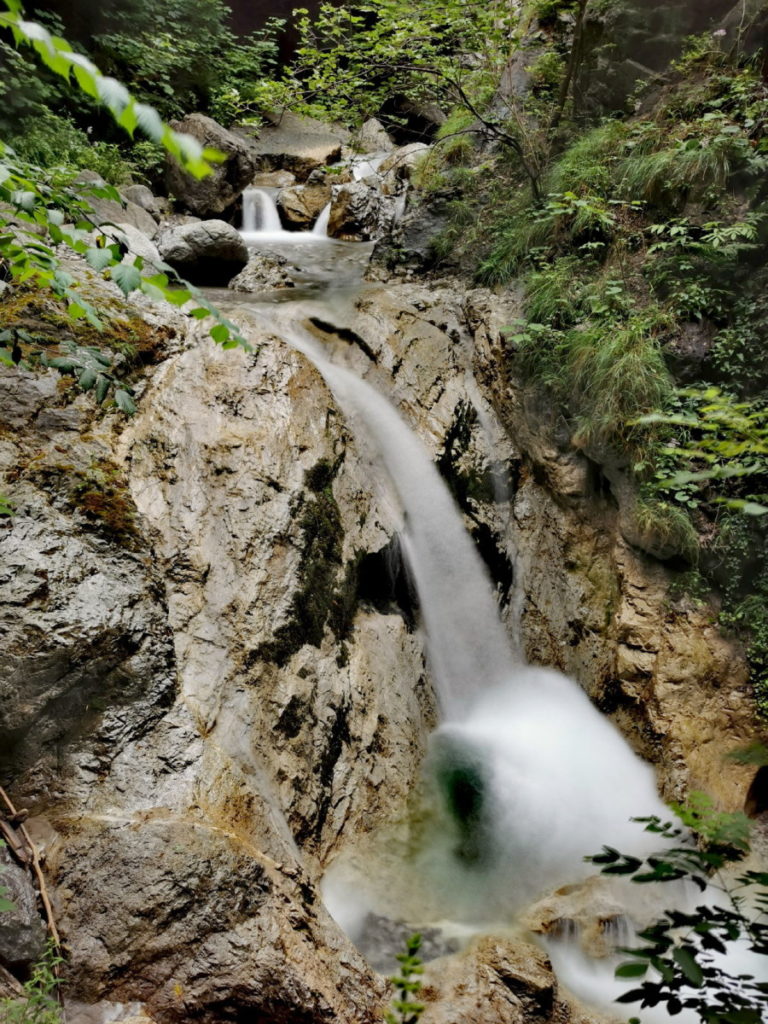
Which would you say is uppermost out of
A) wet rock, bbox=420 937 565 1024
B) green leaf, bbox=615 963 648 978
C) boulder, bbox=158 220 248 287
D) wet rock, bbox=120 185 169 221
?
wet rock, bbox=120 185 169 221

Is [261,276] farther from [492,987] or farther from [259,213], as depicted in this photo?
[492,987]

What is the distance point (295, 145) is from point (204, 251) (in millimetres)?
7568

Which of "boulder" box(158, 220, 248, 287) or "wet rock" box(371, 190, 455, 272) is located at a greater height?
"wet rock" box(371, 190, 455, 272)

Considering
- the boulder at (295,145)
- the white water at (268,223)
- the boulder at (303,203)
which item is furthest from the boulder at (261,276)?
the boulder at (295,145)

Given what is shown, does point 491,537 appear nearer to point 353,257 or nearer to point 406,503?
point 406,503

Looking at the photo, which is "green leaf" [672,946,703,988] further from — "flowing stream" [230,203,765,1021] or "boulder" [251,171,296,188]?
"boulder" [251,171,296,188]

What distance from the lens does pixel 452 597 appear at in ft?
16.9

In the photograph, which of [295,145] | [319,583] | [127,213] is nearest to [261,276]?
[127,213]

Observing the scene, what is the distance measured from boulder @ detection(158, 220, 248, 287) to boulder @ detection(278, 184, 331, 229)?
3691 mm

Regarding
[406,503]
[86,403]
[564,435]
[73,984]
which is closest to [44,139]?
[86,403]

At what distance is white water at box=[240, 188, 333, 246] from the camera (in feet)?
33.2

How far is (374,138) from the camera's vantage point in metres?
13.5

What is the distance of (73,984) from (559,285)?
5.94m

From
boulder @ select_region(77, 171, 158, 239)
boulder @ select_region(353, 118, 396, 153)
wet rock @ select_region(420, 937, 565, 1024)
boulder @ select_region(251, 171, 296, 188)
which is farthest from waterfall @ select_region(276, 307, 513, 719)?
boulder @ select_region(353, 118, 396, 153)
